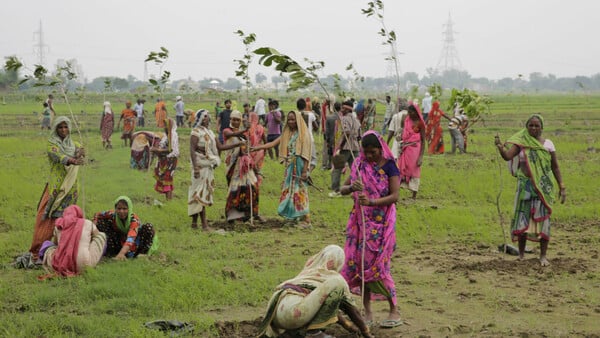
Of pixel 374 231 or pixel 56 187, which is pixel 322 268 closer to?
pixel 374 231

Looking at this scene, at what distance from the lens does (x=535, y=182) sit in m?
8.00

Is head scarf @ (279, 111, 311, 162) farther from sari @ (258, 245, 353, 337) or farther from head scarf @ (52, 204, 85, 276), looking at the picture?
sari @ (258, 245, 353, 337)

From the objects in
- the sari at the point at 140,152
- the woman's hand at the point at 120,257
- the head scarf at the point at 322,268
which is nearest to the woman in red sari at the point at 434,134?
the sari at the point at 140,152

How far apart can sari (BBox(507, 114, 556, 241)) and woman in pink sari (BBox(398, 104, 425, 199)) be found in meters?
3.48

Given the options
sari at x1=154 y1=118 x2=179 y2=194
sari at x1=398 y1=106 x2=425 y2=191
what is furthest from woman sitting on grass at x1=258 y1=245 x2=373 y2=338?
sari at x1=154 y1=118 x2=179 y2=194

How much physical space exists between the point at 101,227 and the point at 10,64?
2.07 metres

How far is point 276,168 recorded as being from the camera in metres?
16.2

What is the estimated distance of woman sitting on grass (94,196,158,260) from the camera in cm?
798

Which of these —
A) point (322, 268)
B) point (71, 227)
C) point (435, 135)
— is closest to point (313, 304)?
point (322, 268)

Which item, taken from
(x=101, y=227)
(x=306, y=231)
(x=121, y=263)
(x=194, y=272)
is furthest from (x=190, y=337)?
(x=306, y=231)

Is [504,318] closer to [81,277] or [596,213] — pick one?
[81,277]

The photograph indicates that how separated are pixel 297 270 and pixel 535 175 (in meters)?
2.89

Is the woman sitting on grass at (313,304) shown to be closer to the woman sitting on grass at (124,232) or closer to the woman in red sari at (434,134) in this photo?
the woman sitting on grass at (124,232)

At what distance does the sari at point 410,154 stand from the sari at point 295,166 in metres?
2.41
